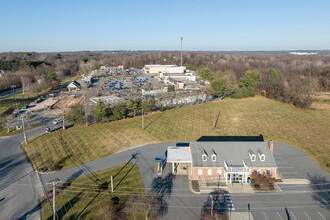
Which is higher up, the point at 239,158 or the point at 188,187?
the point at 239,158

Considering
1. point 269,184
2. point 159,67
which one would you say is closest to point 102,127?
point 269,184

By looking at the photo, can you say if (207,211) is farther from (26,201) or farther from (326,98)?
(326,98)

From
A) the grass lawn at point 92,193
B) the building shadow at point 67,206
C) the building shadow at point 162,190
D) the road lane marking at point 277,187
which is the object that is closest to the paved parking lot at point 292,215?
the road lane marking at point 277,187

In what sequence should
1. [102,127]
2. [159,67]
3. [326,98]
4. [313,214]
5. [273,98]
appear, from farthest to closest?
[159,67], [326,98], [273,98], [102,127], [313,214]

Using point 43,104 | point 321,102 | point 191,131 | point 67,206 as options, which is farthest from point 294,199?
point 43,104

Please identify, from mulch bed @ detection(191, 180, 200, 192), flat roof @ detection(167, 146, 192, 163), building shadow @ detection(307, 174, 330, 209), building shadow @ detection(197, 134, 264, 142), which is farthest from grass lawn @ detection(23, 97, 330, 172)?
mulch bed @ detection(191, 180, 200, 192)

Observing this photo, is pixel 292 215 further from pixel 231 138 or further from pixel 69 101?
pixel 69 101
